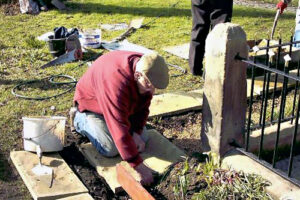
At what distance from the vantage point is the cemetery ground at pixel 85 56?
4055 mm

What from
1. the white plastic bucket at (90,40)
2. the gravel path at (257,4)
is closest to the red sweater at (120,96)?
the white plastic bucket at (90,40)

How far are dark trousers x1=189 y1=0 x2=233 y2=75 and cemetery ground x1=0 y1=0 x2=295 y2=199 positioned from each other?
0.84 feet

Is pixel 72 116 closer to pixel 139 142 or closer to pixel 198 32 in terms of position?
pixel 139 142

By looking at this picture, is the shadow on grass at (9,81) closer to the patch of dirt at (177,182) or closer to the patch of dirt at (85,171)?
the patch of dirt at (85,171)

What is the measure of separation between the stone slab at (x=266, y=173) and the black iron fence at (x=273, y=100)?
0.04m

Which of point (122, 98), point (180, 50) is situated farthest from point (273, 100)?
point (180, 50)

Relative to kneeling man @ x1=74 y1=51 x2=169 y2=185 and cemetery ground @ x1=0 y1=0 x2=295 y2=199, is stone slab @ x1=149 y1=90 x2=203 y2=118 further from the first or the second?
kneeling man @ x1=74 y1=51 x2=169 y2=185

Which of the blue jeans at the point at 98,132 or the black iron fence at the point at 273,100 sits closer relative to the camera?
the black iron fence at the point at 273,100

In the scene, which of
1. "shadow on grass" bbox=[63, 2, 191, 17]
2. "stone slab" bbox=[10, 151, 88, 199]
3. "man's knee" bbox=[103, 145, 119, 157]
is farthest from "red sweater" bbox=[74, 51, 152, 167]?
"shadow on grass" bbox=[63, 2, 191, 17]

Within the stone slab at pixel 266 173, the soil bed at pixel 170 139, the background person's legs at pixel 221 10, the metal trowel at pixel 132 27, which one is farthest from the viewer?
the metal trowel at pixel 132 27

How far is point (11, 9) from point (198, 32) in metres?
5.80

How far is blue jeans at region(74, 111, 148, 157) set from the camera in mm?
4027

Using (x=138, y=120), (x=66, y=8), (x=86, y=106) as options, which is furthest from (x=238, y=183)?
(x=66, y=8)

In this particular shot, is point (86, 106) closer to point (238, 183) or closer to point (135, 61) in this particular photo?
point (135, 61)
